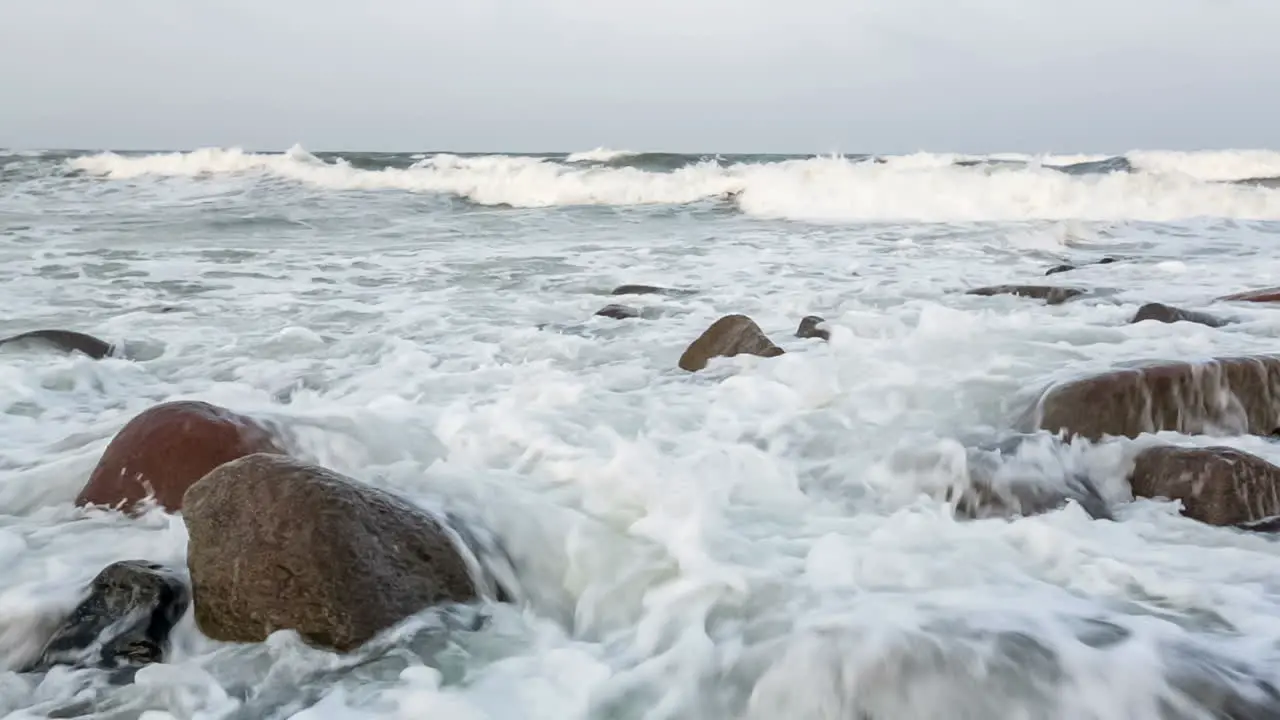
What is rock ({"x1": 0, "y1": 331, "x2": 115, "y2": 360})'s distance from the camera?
4.84 meters

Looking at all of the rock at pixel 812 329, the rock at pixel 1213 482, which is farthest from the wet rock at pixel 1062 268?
the rock at pixel 1213 482

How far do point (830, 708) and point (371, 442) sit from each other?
6.26 feet

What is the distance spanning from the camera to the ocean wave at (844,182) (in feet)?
46.3

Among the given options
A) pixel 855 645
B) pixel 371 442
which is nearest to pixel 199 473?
Result: pixel 371 442

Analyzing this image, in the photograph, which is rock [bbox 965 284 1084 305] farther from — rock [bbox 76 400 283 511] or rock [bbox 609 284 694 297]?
rock [bbox 76 400 283 511]

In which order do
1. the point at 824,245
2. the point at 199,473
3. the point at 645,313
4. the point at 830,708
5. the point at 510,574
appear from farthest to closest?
the point at 824,245
the point at 645,313
the point at 199,473
the point at 510,574
the point at 830,708

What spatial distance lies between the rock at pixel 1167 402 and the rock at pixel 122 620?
2.68 metres

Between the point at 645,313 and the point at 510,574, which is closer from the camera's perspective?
the point at 510,574

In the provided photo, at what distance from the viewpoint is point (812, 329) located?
16.6 feet

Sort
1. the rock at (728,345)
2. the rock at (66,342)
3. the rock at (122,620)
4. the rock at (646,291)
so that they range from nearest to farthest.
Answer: the rock at (122,620)
the rock at (728,345)
the rock at (66,342)
the rock at (646,291)

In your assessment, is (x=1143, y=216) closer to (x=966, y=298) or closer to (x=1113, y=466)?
(x=966, y=298)

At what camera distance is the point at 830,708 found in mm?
1765

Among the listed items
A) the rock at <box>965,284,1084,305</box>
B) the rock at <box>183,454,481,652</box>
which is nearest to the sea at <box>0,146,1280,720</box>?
the rock at <box>183,454,481,652</box>

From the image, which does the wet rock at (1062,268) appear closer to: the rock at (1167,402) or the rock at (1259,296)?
the rock at (1259,296)
